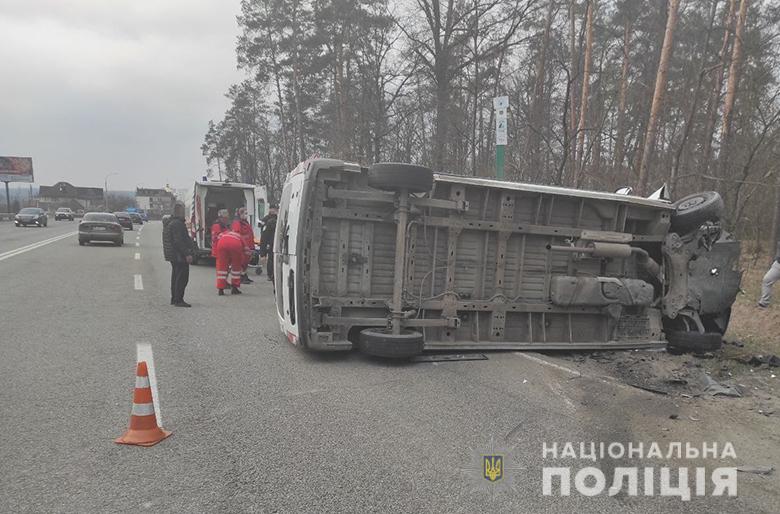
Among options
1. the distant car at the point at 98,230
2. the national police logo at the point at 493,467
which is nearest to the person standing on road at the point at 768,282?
the national police logo at the point at 493,467

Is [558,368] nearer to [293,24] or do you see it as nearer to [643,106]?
[643,106]

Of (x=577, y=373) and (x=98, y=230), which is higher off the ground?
(x=98, y=230)

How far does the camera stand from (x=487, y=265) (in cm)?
586

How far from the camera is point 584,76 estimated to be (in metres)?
19.1

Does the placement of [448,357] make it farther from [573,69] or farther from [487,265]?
[573,69]

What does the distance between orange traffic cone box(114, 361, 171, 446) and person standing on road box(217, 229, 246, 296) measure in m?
6.85

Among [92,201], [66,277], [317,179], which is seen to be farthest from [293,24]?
[92,201]

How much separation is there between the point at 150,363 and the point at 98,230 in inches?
726

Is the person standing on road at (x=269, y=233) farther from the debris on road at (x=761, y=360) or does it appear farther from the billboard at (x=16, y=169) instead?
the billboard at (x=16, y=169)

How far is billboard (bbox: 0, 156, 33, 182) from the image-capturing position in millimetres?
68438

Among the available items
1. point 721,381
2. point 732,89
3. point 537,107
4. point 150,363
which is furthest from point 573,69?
point 150,363

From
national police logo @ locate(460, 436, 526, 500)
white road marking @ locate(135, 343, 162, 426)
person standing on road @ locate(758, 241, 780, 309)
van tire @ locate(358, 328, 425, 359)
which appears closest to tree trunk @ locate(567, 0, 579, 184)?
person standing on road @ locate(758, 241, 780, 309)

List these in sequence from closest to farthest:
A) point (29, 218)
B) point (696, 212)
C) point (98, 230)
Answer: point (696, 212) → point (98, 230) → point (29, 218)

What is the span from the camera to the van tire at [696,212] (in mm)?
6027
